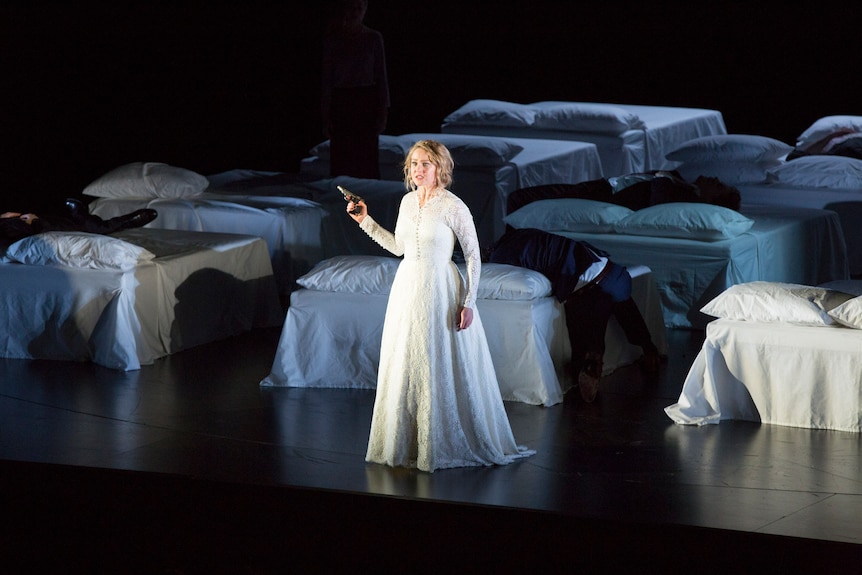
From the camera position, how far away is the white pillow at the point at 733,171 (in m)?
9.45

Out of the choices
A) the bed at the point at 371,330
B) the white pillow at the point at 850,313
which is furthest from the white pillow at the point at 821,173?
the white pillow at the point at 850,313

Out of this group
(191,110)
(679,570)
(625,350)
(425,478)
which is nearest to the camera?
(679,570)

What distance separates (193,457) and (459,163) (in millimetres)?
4719

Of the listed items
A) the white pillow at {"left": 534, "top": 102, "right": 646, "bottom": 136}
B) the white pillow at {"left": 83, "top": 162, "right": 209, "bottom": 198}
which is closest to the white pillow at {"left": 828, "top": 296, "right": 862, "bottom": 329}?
the white pillow at {"left": 83, "top": 162, "right": 209, "bottom": 198}

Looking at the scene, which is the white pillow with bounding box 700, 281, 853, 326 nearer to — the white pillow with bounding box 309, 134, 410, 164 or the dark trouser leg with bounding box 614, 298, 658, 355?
the dark trouser leg with bounding box 614, 298, 658, 355

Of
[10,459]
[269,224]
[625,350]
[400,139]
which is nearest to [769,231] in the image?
[625,350]

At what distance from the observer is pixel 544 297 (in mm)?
6043

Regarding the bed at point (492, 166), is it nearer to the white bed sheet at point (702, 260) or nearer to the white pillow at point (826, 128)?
the white pillow at point (826, 128)

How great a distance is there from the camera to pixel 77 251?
21.7ft

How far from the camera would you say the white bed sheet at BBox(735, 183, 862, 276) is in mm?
8836

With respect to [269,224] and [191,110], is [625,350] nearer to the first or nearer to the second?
[269,224]

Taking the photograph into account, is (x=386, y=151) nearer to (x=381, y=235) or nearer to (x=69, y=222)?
(x=69, y=222)

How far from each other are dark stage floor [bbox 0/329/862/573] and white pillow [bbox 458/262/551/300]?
460mm

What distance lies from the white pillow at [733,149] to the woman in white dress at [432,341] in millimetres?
5089
